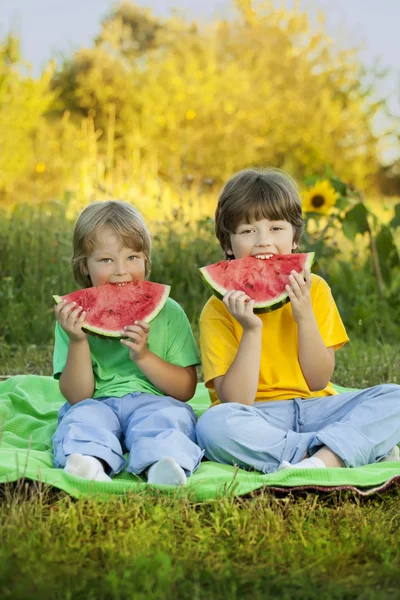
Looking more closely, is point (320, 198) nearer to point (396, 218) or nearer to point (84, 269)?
point (396, 218)

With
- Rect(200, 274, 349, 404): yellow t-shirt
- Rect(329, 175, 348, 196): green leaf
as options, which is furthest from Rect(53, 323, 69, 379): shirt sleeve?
Rect(329, 175, 348, 196): green leaf

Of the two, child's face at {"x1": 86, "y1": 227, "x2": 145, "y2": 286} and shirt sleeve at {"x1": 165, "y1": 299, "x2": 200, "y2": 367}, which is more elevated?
child's face at {"x1": 86, "y1": 227, "x2": 145, "y2": 286}

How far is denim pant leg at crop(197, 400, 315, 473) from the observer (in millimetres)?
3318

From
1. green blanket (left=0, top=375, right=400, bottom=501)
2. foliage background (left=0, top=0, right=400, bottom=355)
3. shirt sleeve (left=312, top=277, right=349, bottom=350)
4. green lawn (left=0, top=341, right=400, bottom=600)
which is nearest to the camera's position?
green lawn (left=0, top=341, right=400, bottom=600)

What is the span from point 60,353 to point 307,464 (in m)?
1.28

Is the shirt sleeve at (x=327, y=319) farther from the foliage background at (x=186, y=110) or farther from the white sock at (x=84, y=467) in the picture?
the foliage background at (x=186, y=110)

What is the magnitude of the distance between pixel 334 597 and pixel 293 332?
5.52ft

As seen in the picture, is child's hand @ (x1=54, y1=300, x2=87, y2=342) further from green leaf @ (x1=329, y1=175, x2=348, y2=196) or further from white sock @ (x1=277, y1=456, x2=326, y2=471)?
green leaf @ (x1=329, y1=175, x2=348, y2=196)

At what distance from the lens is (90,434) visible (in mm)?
3322

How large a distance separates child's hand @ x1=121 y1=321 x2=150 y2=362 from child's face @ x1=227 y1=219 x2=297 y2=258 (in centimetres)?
57

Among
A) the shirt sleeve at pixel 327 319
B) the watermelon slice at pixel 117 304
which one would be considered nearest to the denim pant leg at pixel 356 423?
the shirt sleeve at pixel 327 319

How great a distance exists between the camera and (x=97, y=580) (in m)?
2.25

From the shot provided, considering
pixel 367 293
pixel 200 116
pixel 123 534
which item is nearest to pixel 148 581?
pixel 123 534

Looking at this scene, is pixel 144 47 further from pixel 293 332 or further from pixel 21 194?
pixel 293 332
